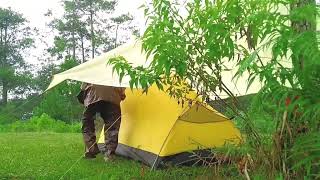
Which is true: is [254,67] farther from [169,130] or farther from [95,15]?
[95,15]

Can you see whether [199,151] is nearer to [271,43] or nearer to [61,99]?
[271,43]

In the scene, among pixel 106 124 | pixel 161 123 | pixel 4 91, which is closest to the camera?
pixel 161 123

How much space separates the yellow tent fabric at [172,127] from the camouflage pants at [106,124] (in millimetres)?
262

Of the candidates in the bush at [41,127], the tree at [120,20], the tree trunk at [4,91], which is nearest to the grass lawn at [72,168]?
the bush at [41,127]

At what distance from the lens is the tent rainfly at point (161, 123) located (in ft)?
21.3

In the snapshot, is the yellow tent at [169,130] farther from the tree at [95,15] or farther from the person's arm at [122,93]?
the tree at [95,15]

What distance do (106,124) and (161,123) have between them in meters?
1.08

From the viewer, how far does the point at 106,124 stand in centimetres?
757

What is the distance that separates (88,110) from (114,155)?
0.76m

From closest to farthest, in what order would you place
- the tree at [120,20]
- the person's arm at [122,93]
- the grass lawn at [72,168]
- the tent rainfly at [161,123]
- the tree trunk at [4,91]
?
1. the grass lawn at [72,168]
2. the tent rainfly at [161,123]
3. the person's arm at [122,93]
4. the tree at [120,20]
5. the tree trunk at [4,91]

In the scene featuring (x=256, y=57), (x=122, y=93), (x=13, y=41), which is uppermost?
(x=13, y=41)

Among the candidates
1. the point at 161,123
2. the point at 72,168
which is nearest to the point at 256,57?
the point at 161,123

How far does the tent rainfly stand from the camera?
256 inches

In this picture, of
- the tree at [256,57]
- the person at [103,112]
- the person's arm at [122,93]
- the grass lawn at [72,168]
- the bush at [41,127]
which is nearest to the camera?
the tree at [256,57]
